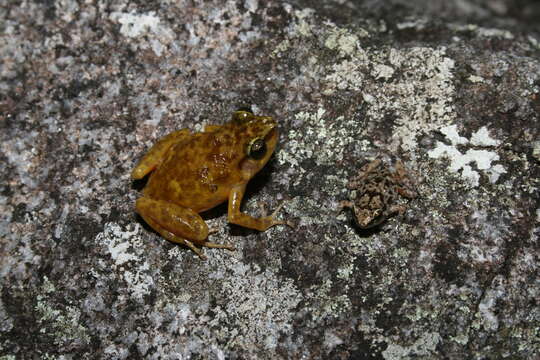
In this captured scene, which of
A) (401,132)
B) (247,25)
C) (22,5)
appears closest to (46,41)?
(22,5)

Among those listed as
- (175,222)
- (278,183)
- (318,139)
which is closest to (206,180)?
(175,222)

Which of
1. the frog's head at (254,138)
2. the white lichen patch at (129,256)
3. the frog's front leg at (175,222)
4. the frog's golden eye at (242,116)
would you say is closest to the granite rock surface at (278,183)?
the white lichen patch at (129,256)

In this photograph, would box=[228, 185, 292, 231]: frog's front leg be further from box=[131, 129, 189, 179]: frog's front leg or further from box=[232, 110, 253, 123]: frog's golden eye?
box=[131, 129, 189, 179]: frog's front leg

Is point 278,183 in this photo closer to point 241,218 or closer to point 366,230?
point 241,218

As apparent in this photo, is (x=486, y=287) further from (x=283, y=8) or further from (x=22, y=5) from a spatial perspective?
(x=22, y=5)

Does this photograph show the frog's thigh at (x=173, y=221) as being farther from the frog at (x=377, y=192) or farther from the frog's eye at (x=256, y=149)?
the frog at (x=377, y=192)

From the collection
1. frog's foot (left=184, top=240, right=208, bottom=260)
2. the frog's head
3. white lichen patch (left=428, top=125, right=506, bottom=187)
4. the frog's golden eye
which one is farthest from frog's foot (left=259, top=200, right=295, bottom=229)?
white lichen patch (left=428, top=125, right=506, bottom=187)
